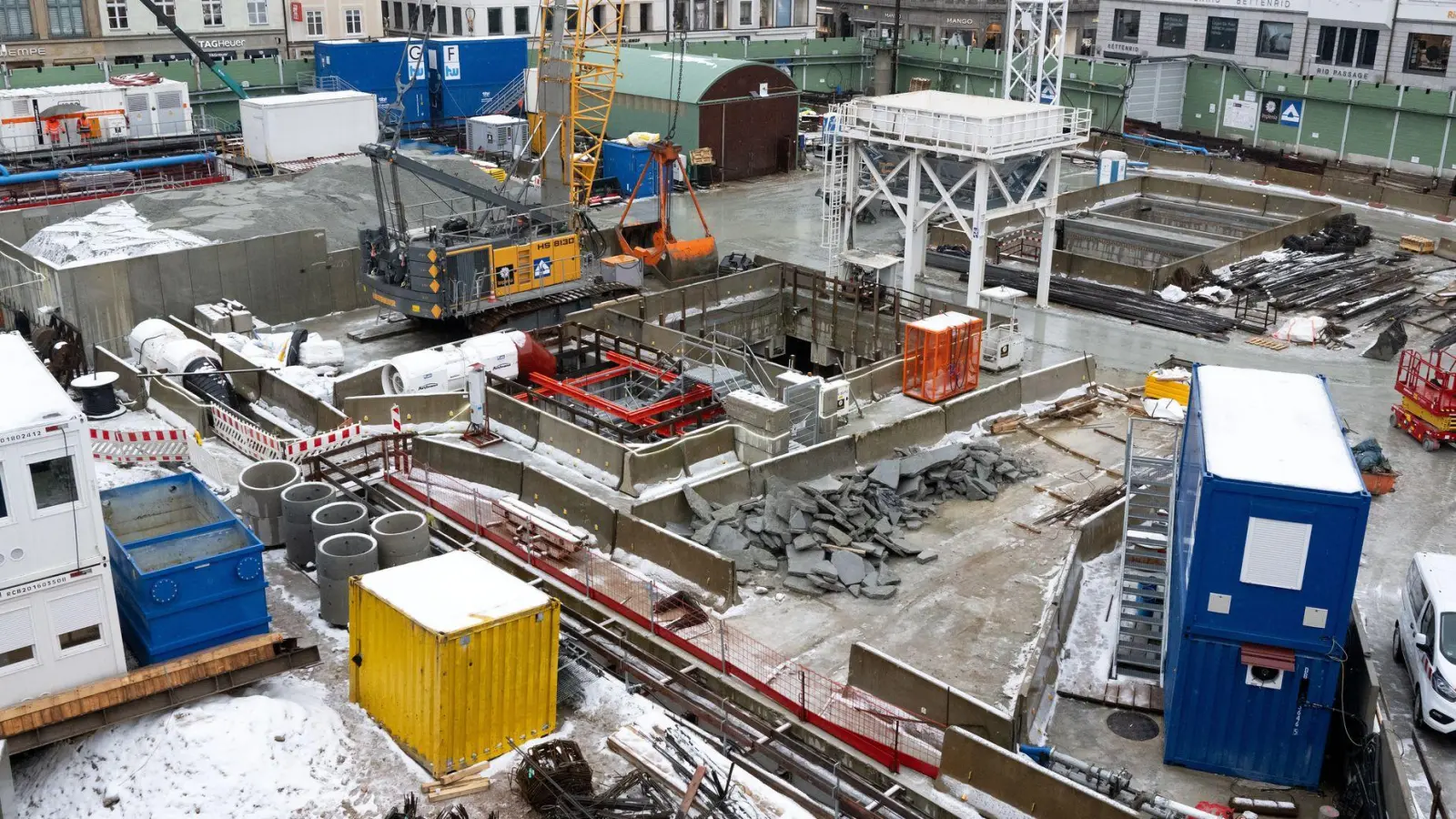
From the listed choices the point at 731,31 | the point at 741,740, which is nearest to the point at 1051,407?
the point at 741,740

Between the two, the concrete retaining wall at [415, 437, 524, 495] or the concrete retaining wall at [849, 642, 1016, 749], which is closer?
the concrete retaining wall at [849, 642, 1016, 749]

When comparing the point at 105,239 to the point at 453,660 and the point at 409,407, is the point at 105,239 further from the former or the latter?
the point at 453,660

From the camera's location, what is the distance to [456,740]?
14180 mm

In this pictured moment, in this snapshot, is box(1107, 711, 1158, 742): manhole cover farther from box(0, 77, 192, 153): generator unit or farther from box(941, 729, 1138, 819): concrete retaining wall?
box(0, 77, 192, 153): generator unit

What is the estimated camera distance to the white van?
16.1 m

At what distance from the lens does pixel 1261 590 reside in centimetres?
1458

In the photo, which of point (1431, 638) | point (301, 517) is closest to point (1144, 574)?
point (1431, 638)

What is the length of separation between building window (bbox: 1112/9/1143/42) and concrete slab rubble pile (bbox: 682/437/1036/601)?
44.6 m

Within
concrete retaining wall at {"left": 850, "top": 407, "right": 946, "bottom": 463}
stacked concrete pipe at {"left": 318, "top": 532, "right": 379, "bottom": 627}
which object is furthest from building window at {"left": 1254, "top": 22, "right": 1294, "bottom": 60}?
stacked concrete pipe at {"left": 318, "top": 532, "right": 379, "bottom": 627}

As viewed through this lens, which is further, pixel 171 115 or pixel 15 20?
pixel 15 20

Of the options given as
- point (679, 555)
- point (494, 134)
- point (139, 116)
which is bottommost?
point (679, 555)

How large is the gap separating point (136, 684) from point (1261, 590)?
40.7 ft

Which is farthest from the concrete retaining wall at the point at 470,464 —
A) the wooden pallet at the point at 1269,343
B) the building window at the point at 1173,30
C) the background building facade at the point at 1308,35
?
the building window at the point at 1173,30

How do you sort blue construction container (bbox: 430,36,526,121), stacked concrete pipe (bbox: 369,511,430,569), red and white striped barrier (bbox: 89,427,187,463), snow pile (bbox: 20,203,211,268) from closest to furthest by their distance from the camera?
stacked concrete pipe (bbox: 369,511,430,569) < red and white striped barrier (bbox: 89,427,187,463) < snow pile (bbox: 20,203,211,268) < blue construction container (bbox: 430,36,526,121)
